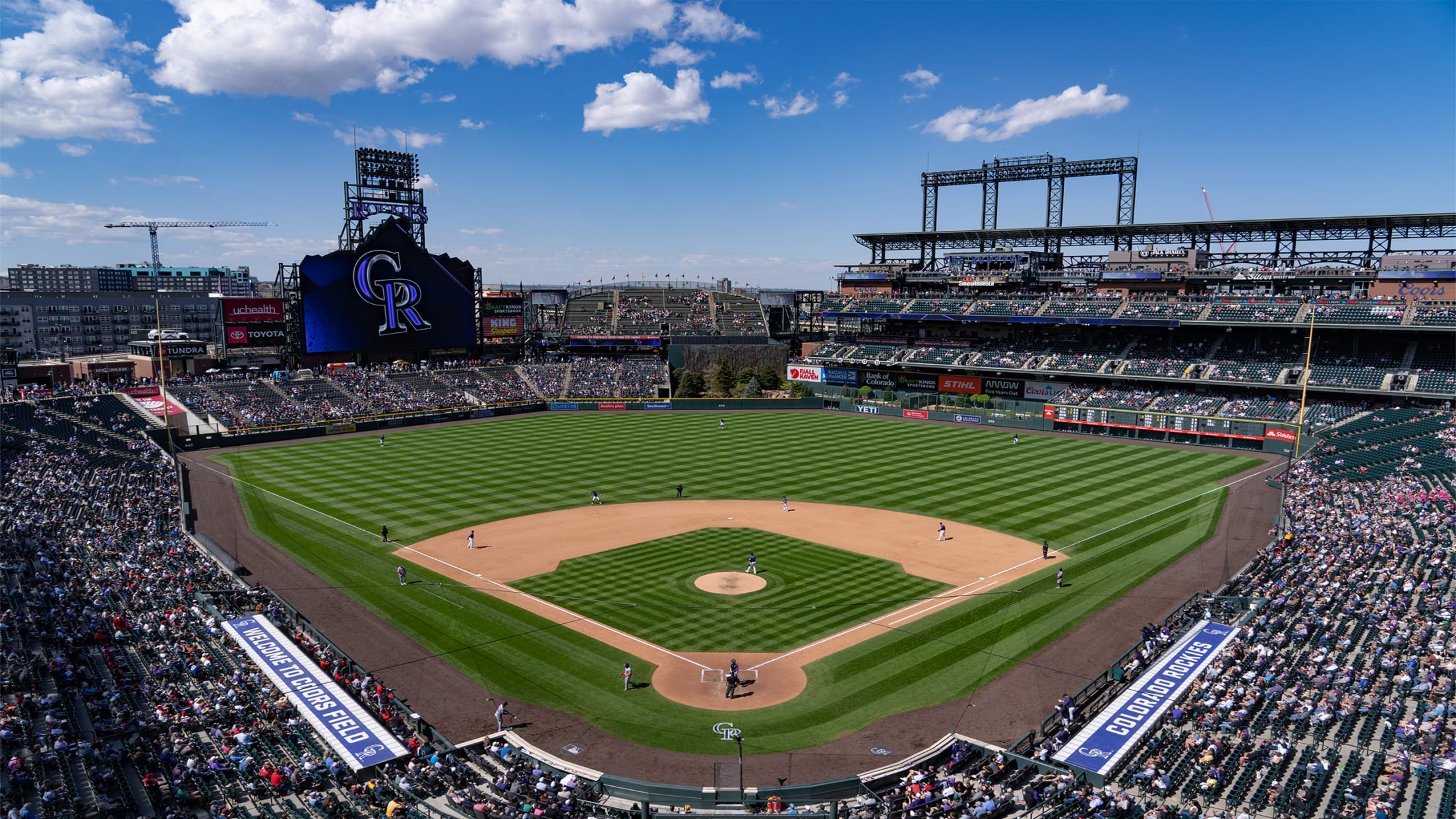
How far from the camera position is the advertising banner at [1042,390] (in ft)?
246

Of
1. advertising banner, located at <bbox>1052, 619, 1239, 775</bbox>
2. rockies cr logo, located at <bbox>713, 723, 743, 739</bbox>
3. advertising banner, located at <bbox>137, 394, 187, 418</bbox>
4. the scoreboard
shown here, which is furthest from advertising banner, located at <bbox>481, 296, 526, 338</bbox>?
advertising banner, located at <bbox>1052, 619, 1239, 775</bbox>

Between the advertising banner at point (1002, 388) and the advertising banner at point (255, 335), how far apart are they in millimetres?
66684

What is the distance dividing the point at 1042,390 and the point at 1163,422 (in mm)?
13874

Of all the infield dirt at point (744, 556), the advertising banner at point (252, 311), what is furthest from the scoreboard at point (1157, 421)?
the advertising banner at point (252, 311)

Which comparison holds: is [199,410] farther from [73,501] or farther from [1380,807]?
[1380,807]

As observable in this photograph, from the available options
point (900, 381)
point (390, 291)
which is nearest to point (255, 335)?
point (390, 291)

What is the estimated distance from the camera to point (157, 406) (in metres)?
63.5

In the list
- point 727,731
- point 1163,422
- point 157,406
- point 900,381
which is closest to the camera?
point 727,731

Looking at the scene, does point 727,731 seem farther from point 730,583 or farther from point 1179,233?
point 1179,233

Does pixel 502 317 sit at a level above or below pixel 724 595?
above

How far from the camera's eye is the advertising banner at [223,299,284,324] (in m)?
75.0

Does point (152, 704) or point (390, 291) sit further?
point (390, 291)

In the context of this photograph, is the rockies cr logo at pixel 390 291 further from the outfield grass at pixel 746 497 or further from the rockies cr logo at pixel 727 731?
the rockies cr logo at pixel 727 731

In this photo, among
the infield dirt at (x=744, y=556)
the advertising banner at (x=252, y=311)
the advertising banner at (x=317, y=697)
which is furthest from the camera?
the advertising banner at (x=252, y=311)
